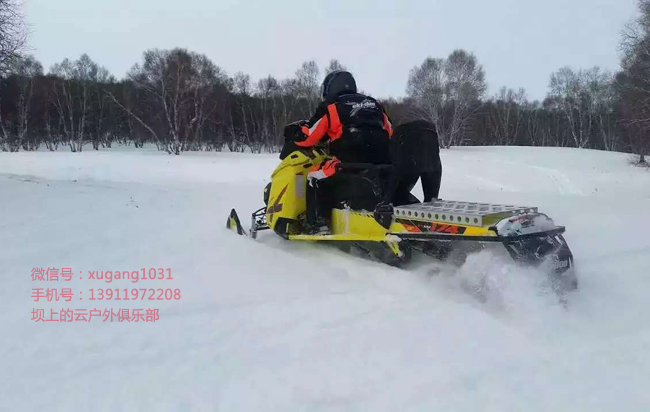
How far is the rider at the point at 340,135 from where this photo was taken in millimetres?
4258

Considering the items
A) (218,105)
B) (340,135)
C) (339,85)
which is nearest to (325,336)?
(340,135)

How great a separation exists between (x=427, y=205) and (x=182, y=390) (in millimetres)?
2347

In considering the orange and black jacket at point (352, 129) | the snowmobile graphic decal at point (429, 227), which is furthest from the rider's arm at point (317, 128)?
the snowmobile graphic decal at point (429, 227)

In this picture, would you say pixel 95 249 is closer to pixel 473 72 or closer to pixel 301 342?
pixel 301 342

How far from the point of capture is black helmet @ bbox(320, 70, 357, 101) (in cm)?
458

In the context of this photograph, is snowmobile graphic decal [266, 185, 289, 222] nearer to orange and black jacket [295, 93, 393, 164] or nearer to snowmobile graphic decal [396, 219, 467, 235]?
orange and black jacket [295, 93, 393, 164]

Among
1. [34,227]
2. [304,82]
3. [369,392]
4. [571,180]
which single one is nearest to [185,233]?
[34,227]

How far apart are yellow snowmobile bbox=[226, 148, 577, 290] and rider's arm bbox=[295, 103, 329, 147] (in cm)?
28

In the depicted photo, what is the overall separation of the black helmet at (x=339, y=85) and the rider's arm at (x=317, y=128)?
249mm

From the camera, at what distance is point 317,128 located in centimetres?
434

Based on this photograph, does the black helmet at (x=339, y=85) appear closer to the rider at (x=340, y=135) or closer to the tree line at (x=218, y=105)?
the rider at (x=340, y=135)

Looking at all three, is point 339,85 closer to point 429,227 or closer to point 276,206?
point 276,206

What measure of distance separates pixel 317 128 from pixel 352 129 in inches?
13.7

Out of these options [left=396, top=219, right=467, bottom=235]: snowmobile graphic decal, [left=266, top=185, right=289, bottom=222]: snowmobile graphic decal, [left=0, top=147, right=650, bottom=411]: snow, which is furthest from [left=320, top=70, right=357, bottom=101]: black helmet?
[left=396, top=219, right=467, bottom=235]: snowmobile graphic decal
